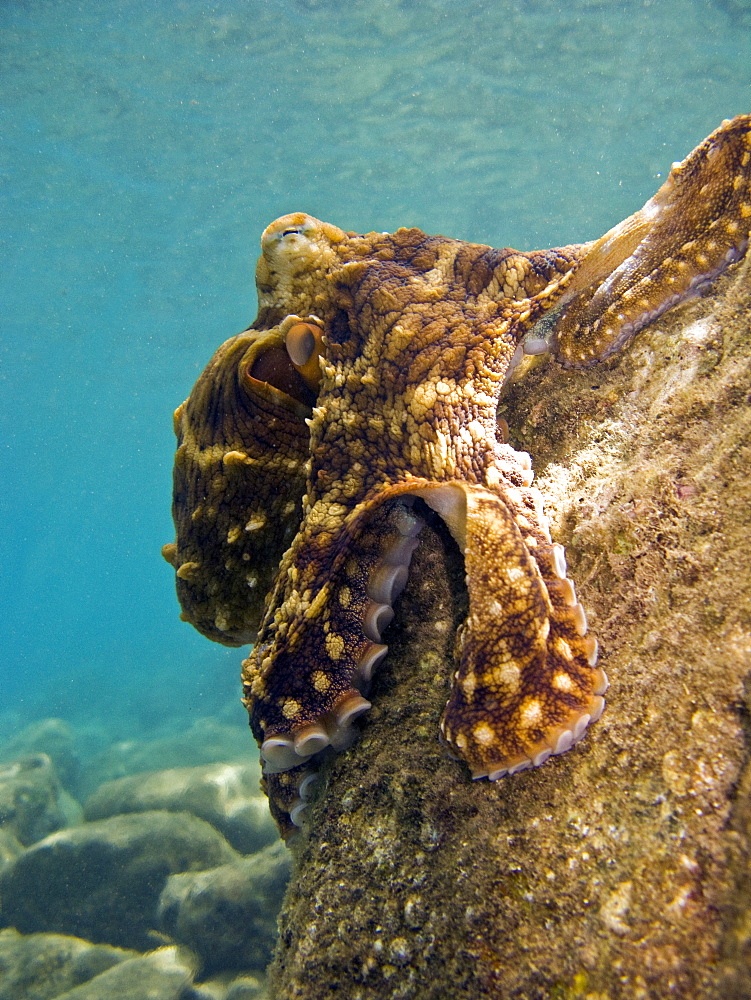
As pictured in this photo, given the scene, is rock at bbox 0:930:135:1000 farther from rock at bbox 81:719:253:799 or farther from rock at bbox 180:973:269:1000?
rock at bbox 81:719:253:799

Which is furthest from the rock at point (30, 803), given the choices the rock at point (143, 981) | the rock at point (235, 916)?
the rock at point (235, 916)

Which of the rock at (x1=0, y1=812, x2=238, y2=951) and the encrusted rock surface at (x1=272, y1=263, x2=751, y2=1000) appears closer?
the encrusted rock surface at (x1=272, y1=263, x2=751, y2=1000)

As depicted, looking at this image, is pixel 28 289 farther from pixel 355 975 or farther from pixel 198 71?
pixel 355 975

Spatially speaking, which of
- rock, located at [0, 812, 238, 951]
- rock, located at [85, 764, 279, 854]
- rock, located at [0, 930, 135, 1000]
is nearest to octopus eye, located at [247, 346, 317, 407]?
rock, located at [0, 930, 135, 1000]

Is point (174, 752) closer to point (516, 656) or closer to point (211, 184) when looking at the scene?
point (516, 656)

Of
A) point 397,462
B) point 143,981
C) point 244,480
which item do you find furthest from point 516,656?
point 143,981

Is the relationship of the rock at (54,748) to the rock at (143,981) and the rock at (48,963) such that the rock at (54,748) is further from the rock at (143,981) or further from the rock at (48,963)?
the rock at (143,981)
